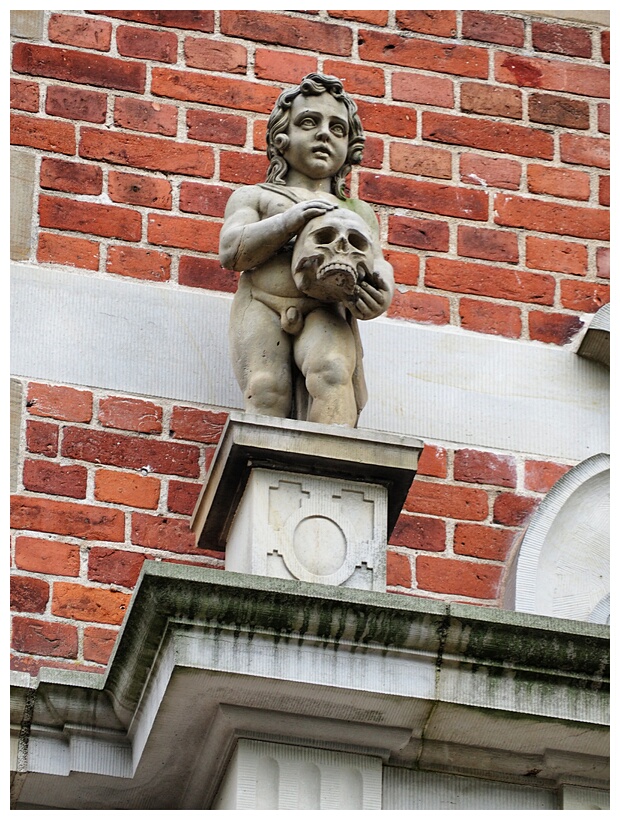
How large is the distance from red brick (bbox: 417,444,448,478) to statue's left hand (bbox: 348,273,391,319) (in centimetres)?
85

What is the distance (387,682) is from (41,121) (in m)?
2.39

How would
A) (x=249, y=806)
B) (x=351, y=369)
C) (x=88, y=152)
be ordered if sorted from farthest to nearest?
(x=88, y=152) < (x=351, y=369) < (x=249, y=806)

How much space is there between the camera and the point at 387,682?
5.39 metres

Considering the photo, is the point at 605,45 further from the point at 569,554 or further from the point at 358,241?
the point at 358,241

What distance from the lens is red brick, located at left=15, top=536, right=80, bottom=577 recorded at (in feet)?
20.5

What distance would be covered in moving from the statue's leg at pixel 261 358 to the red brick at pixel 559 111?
64.7 inches

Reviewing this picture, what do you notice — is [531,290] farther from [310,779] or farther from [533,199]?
[310,779]

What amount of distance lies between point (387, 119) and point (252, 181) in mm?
521

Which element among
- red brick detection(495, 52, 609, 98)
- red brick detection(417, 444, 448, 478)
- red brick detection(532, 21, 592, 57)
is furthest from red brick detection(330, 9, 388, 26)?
red brick detection(417, 444, 448, 478)

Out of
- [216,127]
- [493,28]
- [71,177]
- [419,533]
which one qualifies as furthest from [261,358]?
[493,28]

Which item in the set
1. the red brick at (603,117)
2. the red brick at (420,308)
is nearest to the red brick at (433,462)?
the red brick at (420,308)

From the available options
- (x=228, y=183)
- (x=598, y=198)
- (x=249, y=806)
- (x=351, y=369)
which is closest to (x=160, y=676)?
(x=249, y=806)

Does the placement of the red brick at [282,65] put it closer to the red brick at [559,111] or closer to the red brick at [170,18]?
the red brick at [170,18]

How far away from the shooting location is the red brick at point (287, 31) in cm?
729
